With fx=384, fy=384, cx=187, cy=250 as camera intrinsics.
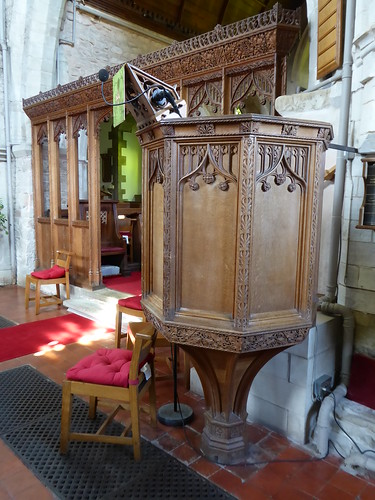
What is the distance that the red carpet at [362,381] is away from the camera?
2193 millimetres

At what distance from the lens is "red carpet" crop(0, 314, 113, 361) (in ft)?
11.5

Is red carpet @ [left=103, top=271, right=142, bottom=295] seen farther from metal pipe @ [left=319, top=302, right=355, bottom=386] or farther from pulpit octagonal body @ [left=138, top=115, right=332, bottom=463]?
pulpit octagonal body @ [left=138, top=115, right=332, bottom=463]

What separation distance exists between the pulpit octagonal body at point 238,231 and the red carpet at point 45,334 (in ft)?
7.14

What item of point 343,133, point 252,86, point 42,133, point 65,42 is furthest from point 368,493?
point 65,42

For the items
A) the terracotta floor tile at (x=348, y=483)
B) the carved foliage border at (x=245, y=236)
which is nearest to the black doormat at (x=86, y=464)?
the terracotta floor tile at (x=348, y=483)

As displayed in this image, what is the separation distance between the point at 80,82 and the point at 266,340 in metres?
4.37

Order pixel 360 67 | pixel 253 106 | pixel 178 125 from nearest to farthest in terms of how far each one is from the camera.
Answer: pixel 178 125
pixel 360 67
pixel 253 106

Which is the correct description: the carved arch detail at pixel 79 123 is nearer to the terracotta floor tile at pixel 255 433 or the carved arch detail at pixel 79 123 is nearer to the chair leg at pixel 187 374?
the chair leg at pixel 187 374

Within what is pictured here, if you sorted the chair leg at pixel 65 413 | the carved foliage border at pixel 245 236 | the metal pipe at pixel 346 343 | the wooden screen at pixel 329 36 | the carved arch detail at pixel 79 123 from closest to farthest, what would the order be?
the carved foliage border at pixel 245 236, the chair leg at pixel 65 413, the metal pipe at pixel 346 343, the wooden screen at pixel 329 36, the carved arch detail at pixel 79 123

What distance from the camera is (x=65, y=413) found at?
79.0 inches

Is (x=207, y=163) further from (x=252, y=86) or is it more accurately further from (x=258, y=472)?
(x=252, y=86)

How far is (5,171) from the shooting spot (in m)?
6.08

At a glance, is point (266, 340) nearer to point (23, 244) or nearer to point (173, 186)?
point (173, 186)

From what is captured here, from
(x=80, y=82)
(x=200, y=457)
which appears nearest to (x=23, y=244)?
(x=80, y=82)
